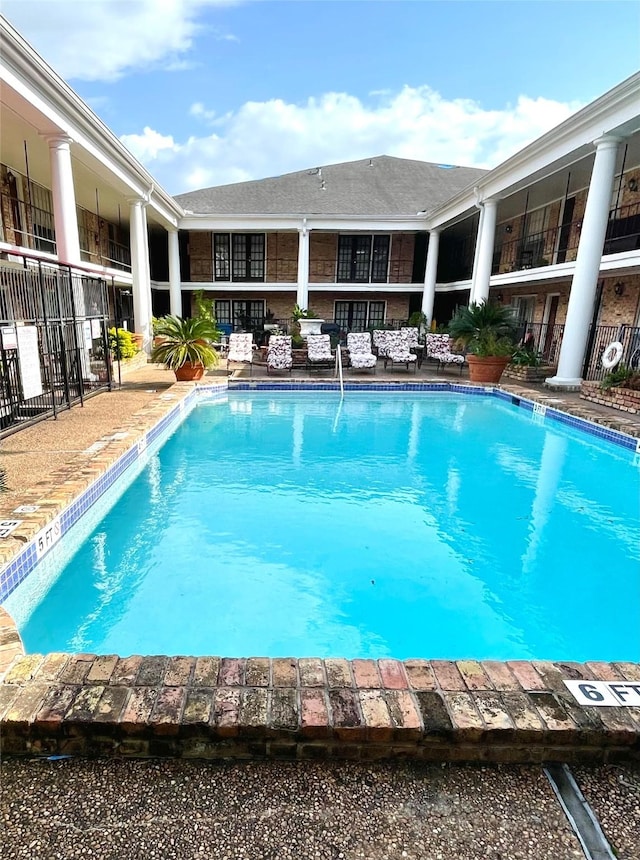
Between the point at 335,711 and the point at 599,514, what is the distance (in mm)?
4086

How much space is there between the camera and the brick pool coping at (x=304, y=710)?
168 centimetres

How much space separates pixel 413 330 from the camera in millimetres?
14195

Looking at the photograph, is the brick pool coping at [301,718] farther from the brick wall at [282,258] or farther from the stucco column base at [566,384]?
the brick wall at [282,258]

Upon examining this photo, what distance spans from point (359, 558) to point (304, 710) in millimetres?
2169

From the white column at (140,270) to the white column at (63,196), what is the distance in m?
4.15

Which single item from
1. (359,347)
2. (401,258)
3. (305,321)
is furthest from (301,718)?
(401,258)

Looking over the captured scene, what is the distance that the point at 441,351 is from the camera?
12.8 metres

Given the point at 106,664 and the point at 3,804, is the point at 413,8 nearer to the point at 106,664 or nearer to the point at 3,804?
the point at 106,664

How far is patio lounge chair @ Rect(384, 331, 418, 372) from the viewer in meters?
12.7

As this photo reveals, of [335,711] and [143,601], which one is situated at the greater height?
[335,711]

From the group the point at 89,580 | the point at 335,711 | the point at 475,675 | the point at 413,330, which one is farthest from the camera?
the point at 413,330

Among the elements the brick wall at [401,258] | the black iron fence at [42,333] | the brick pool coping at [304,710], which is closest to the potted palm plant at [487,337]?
the black iron fence at [42,333]

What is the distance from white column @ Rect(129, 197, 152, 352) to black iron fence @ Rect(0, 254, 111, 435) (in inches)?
182

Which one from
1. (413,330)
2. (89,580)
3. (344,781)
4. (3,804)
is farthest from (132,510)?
(413,330)
